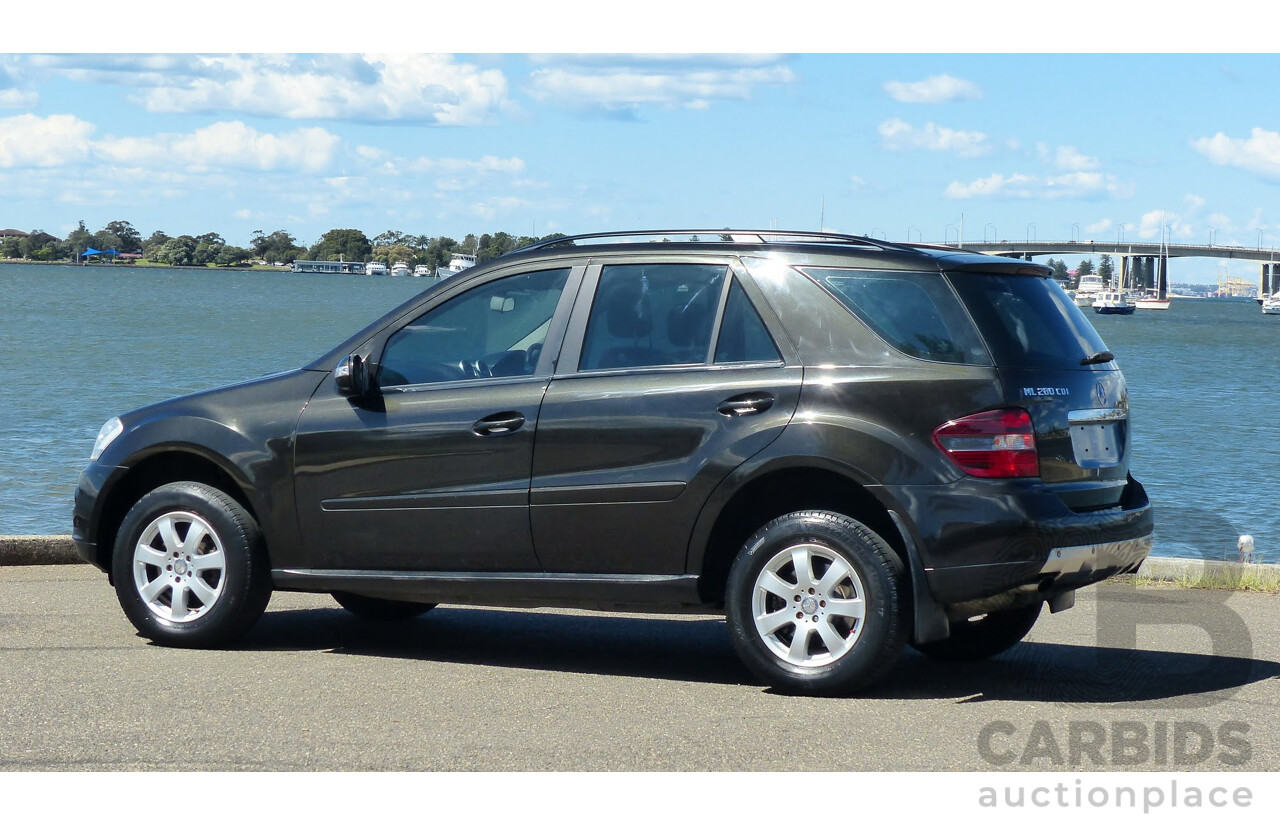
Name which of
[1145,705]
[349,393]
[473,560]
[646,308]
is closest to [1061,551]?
[1145,705]

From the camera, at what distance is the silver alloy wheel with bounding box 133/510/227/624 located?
6906 mm

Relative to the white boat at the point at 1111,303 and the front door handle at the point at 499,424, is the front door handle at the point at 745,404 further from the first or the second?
the white boat at the point at 1111,303

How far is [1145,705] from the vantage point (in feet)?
19.6

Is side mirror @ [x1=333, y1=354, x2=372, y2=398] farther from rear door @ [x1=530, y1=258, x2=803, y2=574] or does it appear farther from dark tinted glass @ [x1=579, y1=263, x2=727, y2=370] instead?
dark tinted glass @ [x1=579, y1=263, x2=727, y2=370]

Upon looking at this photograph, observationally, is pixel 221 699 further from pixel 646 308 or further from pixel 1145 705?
pixel 1145 705

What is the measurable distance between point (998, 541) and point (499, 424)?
2.08 m

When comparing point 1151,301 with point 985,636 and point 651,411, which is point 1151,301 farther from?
point 651,411

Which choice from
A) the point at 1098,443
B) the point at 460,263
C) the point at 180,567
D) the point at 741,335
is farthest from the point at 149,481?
the point at 460,263

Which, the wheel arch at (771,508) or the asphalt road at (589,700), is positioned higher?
the wheel arch at (771,508)

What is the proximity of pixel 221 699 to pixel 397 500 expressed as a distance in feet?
3.85

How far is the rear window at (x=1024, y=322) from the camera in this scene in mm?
5953

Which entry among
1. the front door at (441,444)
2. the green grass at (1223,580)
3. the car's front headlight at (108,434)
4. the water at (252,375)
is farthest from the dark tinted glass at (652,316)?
the water at (252,375)

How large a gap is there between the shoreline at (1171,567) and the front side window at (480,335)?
10.3 ft

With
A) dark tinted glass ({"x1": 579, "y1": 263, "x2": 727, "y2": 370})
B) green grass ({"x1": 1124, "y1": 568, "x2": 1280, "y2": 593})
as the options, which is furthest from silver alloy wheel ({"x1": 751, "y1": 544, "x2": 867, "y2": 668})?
green grass ({"x1": 1124, "y1": 568, "x2": 1280, "y2": 593})
